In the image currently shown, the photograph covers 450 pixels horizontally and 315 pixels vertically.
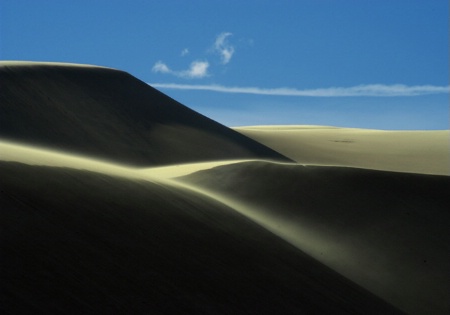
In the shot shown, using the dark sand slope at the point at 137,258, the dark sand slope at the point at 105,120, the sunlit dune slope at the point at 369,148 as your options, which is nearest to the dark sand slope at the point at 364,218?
the dark sand slope at the point at 137,258

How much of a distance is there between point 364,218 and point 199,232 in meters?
5.05

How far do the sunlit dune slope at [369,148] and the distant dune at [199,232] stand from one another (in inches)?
538

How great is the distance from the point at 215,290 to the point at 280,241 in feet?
12.2

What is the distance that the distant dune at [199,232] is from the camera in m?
5.99

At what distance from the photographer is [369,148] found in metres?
39.1

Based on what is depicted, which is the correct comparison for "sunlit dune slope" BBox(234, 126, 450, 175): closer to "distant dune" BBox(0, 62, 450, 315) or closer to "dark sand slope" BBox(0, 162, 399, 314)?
"distant dune" BBox(0, 62, 450, 315)

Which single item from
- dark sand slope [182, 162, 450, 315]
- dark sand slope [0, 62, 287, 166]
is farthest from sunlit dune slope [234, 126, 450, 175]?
dark sand slope [182, 162, 450, 315]

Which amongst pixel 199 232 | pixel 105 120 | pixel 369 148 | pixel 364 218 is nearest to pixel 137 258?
pixel 199 232

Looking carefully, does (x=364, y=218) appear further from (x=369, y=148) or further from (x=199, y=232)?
(x=369, y=148)

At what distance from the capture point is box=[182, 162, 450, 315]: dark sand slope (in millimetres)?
10672

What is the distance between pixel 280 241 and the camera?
10.6 m

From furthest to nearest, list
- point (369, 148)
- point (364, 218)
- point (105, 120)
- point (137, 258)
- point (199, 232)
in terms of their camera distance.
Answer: point (369, 148), point (105, 120), point (364, 218), point (199, 232), point (137, 258)

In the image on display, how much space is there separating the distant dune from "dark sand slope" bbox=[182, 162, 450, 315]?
1.4 inches

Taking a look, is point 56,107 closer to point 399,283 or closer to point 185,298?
point 399,283
